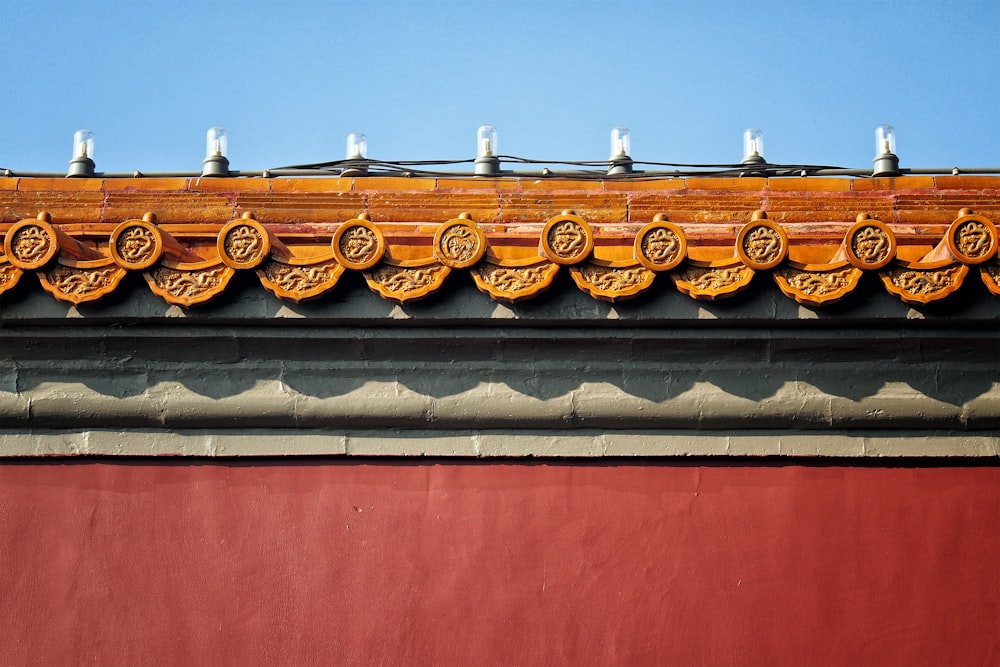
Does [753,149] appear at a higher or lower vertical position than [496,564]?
higher

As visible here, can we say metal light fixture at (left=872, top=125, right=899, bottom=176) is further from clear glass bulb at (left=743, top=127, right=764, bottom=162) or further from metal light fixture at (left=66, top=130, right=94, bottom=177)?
metal light fixture at (left=66, top=130, right=94, bottom=177)

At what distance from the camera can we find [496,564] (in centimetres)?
364

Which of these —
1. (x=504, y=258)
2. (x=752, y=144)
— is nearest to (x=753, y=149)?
(x=752, y=144)

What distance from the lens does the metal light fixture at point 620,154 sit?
16.8 feet

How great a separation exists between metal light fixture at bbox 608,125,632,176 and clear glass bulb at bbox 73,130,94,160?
234 cm

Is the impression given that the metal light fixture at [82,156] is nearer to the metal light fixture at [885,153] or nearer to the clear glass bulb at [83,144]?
the clear glass bulb at [83,144]

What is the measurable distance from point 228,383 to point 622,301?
1308 millimetres

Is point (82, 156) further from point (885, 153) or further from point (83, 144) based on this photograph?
point (885, 153)

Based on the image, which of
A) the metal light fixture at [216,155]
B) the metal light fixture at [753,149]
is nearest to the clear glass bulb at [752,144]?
the metal light fixture at [753,149]

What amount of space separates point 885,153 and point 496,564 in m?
2.85

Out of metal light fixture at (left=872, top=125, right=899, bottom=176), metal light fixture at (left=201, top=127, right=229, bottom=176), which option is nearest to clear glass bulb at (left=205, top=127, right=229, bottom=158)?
metal light fixture at (left=201, top=127, right=229, bottom=176)

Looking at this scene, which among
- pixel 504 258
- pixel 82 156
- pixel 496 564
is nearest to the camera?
pixel 504 258

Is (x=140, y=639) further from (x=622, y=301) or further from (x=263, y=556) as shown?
(x=622, y=301)

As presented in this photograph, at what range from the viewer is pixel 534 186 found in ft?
14.6
